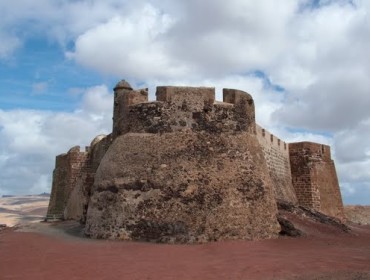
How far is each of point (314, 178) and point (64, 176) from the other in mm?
14018

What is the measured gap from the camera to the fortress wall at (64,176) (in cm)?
2378

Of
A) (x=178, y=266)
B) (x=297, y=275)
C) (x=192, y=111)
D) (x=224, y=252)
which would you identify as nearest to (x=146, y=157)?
(x=192, y=111)

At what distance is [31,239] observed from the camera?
1145 cm

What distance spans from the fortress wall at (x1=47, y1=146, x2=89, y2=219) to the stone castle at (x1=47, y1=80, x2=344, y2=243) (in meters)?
10.8

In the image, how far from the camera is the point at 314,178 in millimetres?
23875

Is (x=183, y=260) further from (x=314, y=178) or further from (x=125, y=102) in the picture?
(x=314, y=178)

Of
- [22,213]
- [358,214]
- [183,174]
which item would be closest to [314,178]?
[358,214]

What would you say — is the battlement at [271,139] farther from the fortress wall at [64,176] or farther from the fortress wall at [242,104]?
the fortress wall at [64,176]

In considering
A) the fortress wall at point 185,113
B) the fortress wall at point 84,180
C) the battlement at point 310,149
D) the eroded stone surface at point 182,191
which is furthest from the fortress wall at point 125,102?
the battlement at point 310,149

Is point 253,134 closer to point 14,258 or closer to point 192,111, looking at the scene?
point 192,111

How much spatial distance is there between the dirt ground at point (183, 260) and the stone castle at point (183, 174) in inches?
25.7

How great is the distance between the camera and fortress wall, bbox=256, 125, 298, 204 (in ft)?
65.9

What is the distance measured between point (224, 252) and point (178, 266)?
71.1 inches

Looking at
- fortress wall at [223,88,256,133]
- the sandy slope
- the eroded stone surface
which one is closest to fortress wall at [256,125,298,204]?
fortress wall at [223,88,256,133]
